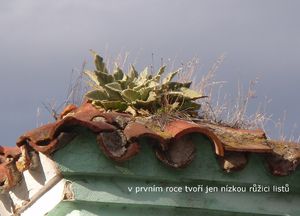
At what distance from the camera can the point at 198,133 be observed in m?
4.86

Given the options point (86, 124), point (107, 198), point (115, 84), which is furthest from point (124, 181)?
point (115, 84)

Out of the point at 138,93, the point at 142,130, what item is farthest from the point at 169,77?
the point at 142,130

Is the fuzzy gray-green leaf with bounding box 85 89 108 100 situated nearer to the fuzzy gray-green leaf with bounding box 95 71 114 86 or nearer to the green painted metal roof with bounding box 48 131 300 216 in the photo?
the fuzzy gray-green leaf with bounding box 95 71 114 86

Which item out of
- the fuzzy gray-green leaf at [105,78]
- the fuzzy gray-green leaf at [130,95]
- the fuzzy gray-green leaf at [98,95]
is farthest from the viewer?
the fuzzy gray-green leaf at [105,78]

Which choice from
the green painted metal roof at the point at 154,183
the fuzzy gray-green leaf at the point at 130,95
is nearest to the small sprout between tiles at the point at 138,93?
the fuzzy gray-green leaf at the point at 130,95

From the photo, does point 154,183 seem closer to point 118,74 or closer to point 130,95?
point 130,95

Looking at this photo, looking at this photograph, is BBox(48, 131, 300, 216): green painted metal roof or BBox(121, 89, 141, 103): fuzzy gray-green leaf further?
BBox(121, 89, 141, 103): fuzzy gray-green leaf

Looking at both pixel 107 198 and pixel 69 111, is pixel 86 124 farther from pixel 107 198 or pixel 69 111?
pixel 69 111

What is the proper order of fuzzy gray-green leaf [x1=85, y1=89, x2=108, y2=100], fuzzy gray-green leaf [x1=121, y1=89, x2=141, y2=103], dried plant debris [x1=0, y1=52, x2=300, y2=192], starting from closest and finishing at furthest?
dried plant debris [x1=0, y1=52, x2=300, y2=192] → fuzzy gray-green leaf [x1=121, y1=89, x2=141, y2=103] → fuzzy gray-green leaf [x1=85, y1=89, x2=108, y2=100]

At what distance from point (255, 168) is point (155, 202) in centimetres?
80

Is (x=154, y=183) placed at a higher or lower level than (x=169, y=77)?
lower

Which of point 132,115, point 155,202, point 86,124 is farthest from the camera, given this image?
point 132,115

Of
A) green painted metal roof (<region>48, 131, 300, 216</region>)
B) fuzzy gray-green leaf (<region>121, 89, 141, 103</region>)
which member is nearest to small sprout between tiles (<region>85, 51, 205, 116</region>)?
fuzzy gray-green leaf (<region>121, 89, 141, 103</region>)

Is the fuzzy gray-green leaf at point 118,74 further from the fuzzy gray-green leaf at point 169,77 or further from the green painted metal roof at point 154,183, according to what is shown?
the green painted metal roof at point 154,183
